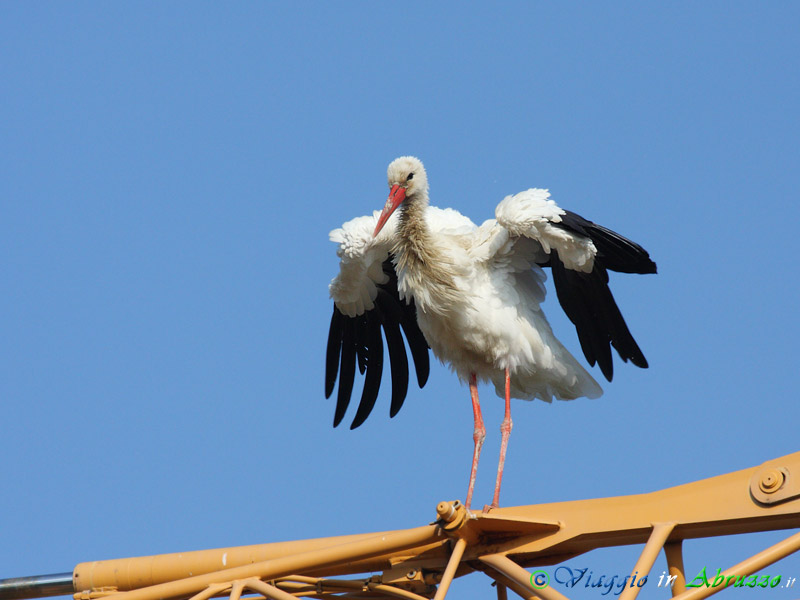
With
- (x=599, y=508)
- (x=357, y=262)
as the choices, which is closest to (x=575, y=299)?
(x=357, y=262)

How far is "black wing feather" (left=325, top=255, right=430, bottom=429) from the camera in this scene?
959 cm

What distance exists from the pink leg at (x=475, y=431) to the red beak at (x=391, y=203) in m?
1.38

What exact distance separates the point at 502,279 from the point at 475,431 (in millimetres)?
1160

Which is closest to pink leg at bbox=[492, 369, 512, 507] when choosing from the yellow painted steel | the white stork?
the white stork

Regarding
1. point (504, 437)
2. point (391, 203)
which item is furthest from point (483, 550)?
point (391, 203)

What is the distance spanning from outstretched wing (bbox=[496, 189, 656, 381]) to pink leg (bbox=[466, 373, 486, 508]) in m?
0.94

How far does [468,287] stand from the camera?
8.11 meters

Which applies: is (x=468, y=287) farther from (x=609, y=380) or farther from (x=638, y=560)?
(x=638, y=560)

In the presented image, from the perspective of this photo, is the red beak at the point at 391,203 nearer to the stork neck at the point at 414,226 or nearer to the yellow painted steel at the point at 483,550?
the stork neck at the point at 414,226

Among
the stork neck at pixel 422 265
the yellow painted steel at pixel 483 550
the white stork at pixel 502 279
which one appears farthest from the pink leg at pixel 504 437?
the yellow painted steel at pixel 483 550

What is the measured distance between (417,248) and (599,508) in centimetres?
338

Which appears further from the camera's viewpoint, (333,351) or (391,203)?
(333,351)

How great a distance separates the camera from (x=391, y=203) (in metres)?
8.38

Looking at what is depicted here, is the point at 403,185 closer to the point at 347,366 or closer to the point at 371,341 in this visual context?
the point at 371,341
